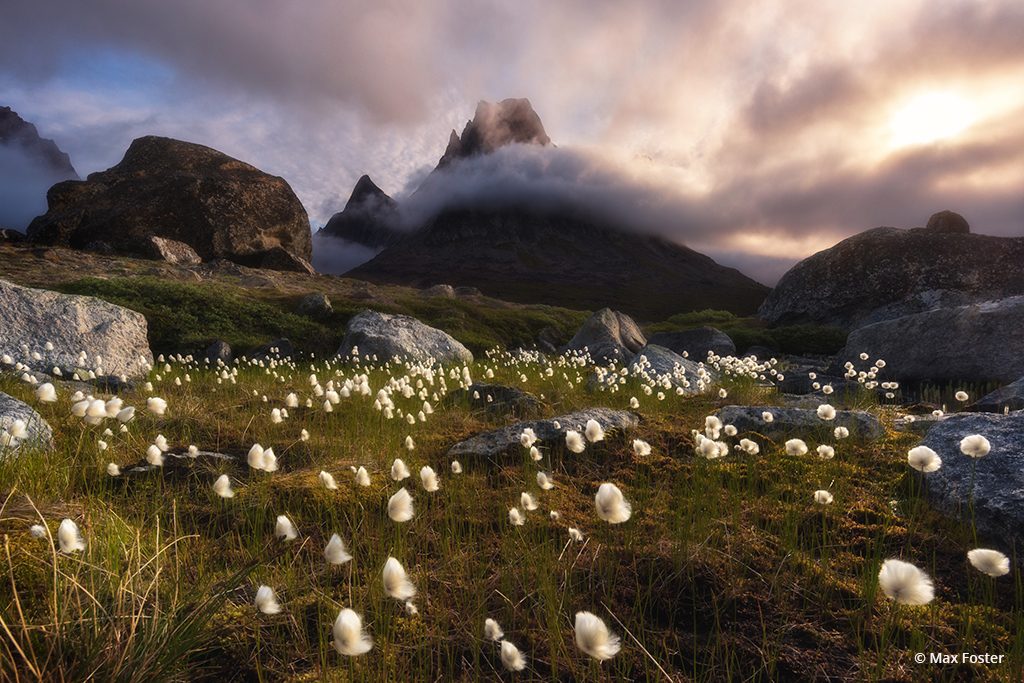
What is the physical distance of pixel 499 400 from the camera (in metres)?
7.34

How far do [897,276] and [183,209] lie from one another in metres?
43.5

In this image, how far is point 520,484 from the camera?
4.32 meters

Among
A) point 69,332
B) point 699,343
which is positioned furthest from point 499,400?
point 699,343

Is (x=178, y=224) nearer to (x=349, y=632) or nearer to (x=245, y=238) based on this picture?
(x=245, y=238)

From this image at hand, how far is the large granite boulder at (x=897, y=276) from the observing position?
2233 centimetres

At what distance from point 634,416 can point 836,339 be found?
17.8m

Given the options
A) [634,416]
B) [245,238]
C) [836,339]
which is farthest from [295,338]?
[245,238]

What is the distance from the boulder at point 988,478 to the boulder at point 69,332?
11197 millimetres

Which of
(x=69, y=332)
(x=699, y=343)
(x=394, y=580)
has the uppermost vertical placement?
(x=69, y=332)

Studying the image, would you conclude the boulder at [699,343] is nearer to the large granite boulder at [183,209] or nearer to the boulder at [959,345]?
the boulder at [959,345]

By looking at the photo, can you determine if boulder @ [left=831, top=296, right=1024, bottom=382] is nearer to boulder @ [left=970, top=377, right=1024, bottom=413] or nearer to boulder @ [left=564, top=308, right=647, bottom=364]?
boulder @ [left=970, top=377, right=1024, bottom=413]

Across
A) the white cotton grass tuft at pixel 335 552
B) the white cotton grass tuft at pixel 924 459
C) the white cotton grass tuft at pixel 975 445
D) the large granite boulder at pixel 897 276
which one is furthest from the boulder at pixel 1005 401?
the large granite boulder at pixel 897 276

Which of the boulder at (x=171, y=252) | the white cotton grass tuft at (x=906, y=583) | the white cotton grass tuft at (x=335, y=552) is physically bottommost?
the white cotton grass tuft at (x=906, y=583)

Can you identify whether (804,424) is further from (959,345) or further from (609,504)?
(959,345)
